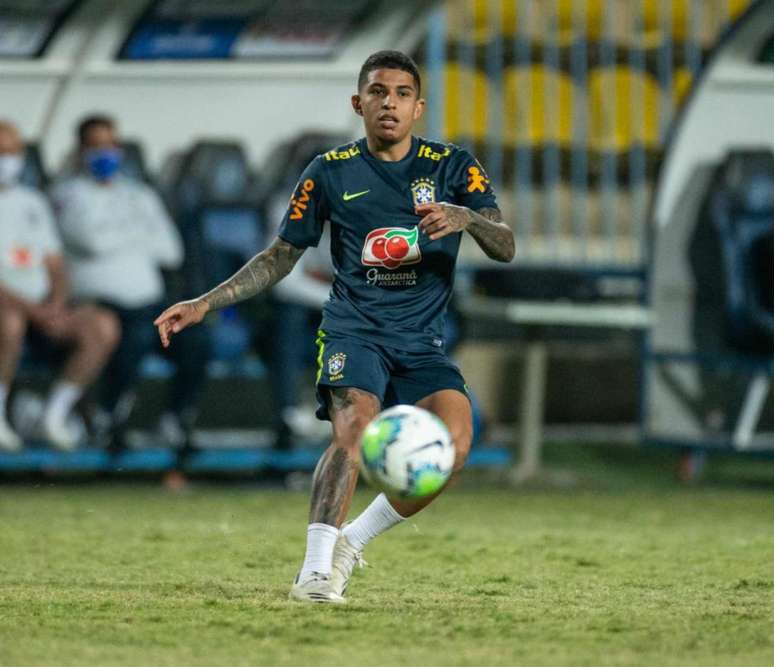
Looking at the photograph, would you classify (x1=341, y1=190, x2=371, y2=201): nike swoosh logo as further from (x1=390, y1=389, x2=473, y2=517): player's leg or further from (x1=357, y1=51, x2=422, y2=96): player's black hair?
(x1=390, y1=389, x2=473, y2=517): player's leg

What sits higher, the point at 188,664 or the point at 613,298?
the point at 613,298

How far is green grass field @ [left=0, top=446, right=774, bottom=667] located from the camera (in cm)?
516

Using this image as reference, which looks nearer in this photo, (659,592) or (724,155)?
(659,592)

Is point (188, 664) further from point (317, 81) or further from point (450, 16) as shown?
point (450, 16)

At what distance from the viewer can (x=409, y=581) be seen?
6.81 meters

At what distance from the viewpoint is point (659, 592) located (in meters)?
6.54

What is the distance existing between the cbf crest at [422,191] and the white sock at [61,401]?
5005 millimetres

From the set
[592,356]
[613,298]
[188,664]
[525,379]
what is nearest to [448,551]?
[188,664]

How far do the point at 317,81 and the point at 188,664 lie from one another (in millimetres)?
8019

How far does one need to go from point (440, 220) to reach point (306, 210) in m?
0.80

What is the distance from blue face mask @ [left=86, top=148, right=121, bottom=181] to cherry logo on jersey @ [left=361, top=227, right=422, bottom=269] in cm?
508

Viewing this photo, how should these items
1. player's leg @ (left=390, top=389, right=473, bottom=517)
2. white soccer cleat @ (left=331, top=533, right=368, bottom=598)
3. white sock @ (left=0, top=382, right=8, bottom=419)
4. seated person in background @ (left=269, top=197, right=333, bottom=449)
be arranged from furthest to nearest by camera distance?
seated person in background @ (left=269, top=197, right=333, bottom=449) < white sock @ (left=0, top=382, right=8, bottom=419) < player's leg @ (left=390, top=389, right=473, bottom=517) < white soccer cleat @ (left=331, top=533, right=368, bottom=598)

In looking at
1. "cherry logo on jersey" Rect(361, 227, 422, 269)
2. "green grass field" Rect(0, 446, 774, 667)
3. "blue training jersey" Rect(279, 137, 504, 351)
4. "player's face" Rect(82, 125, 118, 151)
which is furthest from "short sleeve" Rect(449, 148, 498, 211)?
"player's face" Rect(82, 125, 118, 151)

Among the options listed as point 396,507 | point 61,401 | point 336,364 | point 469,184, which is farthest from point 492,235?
point 61,401
